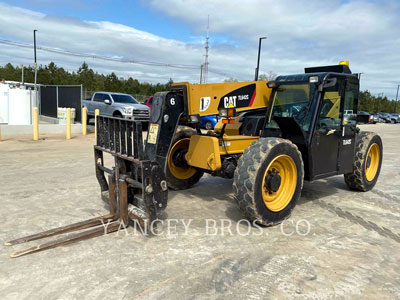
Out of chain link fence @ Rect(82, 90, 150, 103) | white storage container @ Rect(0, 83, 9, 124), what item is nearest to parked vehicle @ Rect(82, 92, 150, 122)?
white storage container @ Rect(0, 83, 9, 124)

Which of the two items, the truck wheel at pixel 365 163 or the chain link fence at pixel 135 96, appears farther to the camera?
the chain link fence at pixel 135 96

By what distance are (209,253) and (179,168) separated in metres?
2.49

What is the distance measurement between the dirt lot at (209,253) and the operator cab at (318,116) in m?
0.84

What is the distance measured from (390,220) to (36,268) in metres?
4.70

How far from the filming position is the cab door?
194 inches

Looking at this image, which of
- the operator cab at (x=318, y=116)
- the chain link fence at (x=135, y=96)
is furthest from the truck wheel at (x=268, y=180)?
the chain link fence at (x=135, y=96)

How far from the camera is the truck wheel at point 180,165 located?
551cm

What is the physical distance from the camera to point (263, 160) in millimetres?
4035

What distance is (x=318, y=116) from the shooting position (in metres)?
4.88

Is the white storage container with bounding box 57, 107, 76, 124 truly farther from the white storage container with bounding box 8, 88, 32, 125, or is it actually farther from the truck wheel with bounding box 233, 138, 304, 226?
the truck wheel with bounding box 233, 138, 304, 226

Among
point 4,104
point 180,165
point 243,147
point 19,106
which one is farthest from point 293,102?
point 4,104

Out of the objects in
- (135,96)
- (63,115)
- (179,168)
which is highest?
(135,96)

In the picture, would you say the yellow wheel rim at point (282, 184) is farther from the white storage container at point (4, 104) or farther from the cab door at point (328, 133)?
the white storage container at point (4, 104)

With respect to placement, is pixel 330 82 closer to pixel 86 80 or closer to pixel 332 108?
pixel 332 108
